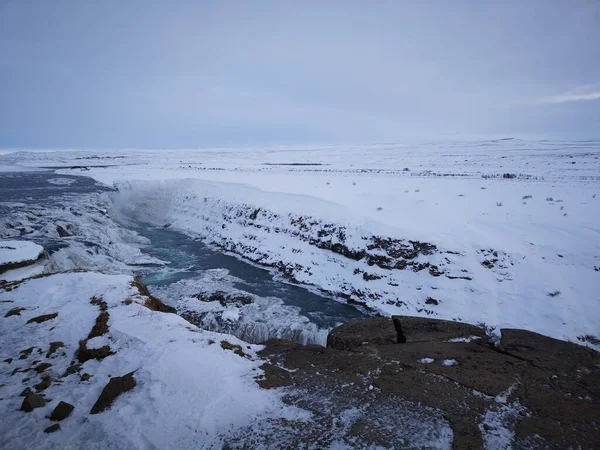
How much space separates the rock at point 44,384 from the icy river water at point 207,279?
5742mm

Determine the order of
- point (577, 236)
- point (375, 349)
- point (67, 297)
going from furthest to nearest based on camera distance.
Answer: point (577, 236) → point (67, 297) → point (375, 349)

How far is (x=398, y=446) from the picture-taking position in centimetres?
418

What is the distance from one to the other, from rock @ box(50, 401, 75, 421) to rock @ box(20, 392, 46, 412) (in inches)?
14.3

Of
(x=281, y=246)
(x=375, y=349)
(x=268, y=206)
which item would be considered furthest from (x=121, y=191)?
(x=375, y=349)

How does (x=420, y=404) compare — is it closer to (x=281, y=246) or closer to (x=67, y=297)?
(x=67, y=297)

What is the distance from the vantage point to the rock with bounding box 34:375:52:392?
16.7ft

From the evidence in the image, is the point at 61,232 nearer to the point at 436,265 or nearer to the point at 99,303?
the point at 99,303

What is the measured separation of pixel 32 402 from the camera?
4.62 m

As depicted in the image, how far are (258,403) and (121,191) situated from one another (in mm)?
33896

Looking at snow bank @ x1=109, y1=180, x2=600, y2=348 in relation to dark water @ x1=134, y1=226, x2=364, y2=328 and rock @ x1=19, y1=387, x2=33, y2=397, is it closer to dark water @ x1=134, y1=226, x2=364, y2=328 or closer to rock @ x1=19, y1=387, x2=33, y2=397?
dark water @ x1=134, y1=226, x2=364, y2=328

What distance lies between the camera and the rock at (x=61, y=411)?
445cm

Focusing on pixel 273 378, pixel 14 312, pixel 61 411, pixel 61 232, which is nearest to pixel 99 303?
pixel 14 312

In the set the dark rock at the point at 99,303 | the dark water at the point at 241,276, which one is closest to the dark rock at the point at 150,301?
the dark rock at the point at 99,303

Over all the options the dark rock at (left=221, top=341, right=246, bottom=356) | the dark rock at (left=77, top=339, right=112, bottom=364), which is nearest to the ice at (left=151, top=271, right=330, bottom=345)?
the dark rock at (left=221, top=341, right=246, bottom=356)
